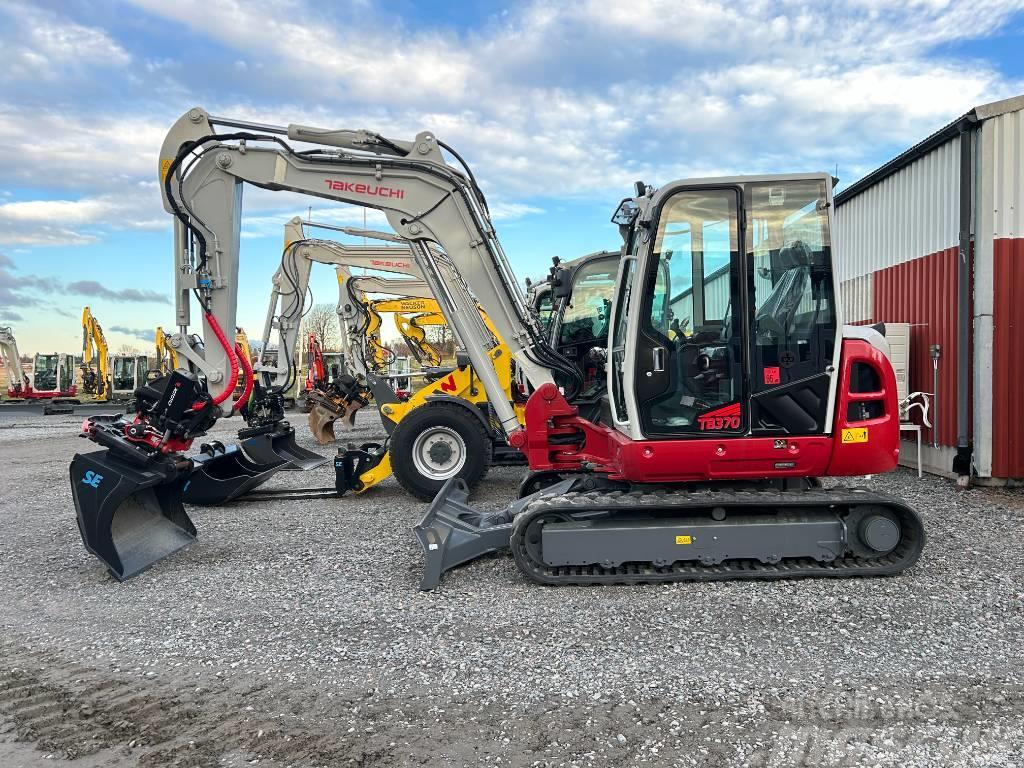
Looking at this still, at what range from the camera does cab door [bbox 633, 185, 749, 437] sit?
492cm

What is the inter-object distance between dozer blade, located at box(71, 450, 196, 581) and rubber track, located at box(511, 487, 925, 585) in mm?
2839

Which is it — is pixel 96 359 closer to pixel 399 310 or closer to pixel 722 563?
pixel 399 310

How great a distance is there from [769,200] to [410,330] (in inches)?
563

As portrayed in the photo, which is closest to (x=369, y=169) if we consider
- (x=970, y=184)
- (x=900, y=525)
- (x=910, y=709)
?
(x=900, y=525)

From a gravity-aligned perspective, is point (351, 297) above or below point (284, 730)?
above

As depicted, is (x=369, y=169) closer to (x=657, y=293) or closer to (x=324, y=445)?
(x=657, y=293)

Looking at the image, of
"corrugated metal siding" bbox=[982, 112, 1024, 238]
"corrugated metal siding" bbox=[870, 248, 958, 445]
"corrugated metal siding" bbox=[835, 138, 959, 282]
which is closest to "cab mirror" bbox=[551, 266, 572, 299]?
"corrugated metal siding" bbox=[835, 138, 959, 282]

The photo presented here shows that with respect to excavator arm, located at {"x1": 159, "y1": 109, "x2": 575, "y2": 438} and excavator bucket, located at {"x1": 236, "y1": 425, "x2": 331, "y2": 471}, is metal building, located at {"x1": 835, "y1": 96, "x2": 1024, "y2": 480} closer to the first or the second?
excavator arm, located at {"x1": 159, "y1": 109, "x2": 575, "y2": 438}

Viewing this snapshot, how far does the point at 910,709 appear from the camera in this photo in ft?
10.5

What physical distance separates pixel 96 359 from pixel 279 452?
902 inches

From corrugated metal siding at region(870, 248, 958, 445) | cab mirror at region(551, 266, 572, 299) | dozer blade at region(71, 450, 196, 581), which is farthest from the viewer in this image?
corrugated metal siding at region(870, 248, 958, 445)

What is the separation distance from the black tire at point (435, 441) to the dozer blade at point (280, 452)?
2064mm

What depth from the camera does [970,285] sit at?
8320 millimetres

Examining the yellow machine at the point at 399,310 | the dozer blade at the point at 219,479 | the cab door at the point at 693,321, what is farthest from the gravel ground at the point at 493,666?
→ the yellow machine at the point at 399,310
